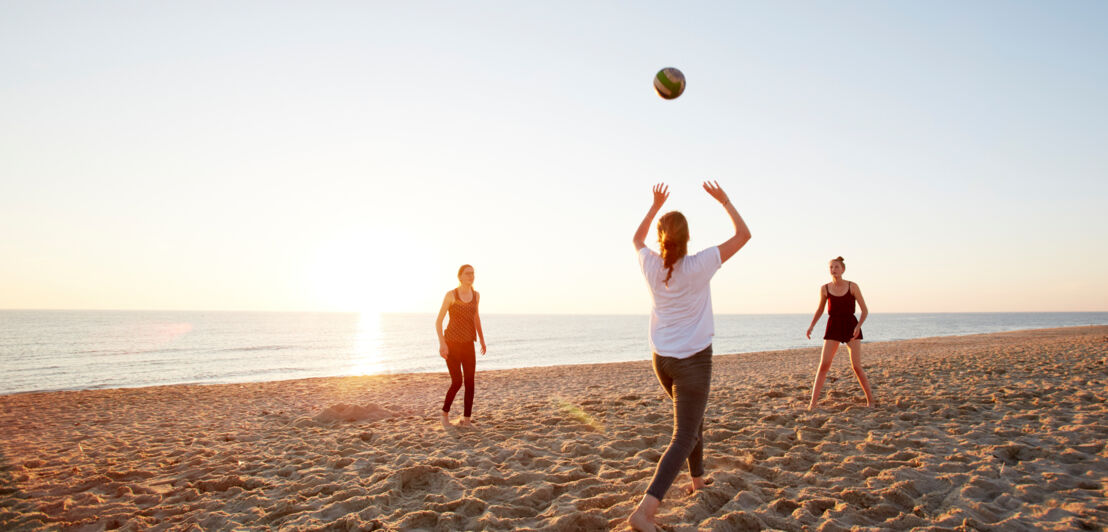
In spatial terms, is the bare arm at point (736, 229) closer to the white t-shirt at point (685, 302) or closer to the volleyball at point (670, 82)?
the white t-shirt at point (685, 302)

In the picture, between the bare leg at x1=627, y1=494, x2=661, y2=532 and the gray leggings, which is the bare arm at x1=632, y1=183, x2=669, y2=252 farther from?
the bare leg at x1=627, y1=494, x2=661, y2=532

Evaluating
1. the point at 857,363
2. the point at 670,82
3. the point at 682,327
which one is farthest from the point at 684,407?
the point at 857,363

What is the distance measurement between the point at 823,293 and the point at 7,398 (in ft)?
56.7

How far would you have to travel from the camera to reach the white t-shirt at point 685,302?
282 centimetres

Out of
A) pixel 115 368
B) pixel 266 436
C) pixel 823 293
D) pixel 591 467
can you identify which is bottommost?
pixel 115 368

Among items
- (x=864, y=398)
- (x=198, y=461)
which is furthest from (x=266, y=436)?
(x=864, y=398)

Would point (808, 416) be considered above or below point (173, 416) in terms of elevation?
above

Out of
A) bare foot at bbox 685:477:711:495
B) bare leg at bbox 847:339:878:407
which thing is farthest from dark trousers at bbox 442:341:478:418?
bare leg at bbox 847:339:878:407

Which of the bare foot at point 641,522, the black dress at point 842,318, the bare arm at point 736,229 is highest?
the bare arm at point 736,229

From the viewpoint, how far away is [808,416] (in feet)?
19.1

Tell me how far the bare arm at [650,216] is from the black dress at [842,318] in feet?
13.9

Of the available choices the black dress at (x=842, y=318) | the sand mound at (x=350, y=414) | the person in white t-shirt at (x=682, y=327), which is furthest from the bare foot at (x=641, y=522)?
the sand mound at (x=350, y=414)

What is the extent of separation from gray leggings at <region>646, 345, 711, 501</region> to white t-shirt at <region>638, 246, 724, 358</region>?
7cm

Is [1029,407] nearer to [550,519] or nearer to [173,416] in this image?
[550,519]
